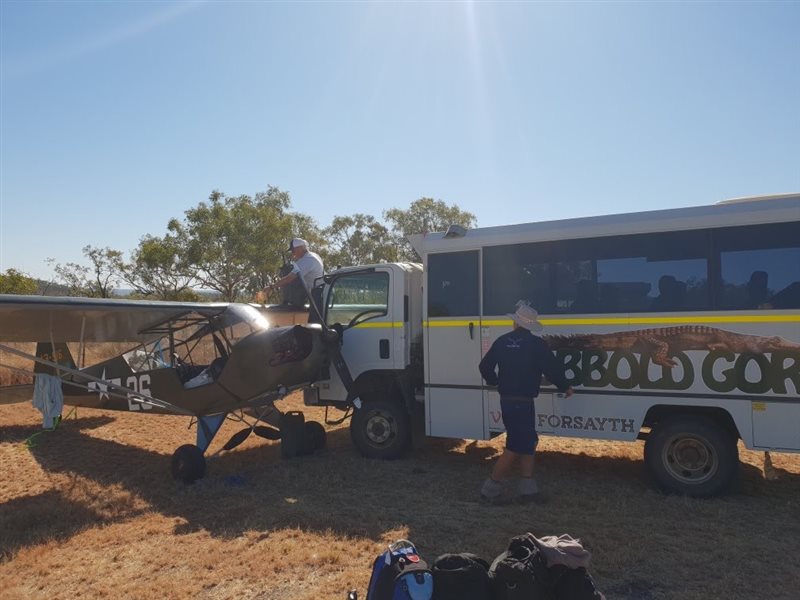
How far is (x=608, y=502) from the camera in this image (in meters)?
5.79

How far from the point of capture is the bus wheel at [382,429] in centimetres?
750

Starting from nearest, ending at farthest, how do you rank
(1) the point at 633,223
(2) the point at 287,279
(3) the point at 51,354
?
(1) the point at 633,223, (2) the point at 287,279, (3) the point at 51,354

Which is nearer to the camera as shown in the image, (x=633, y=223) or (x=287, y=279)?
(x=633, y=223)

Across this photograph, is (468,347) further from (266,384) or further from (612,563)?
(612,563)

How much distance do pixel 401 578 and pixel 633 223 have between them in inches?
177

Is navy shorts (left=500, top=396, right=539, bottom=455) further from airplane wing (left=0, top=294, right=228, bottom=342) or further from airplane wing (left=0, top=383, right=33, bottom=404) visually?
airplane wing (left=0, top=383, right=33, bottom=404)

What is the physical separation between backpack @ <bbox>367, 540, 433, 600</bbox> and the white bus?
3440 mm

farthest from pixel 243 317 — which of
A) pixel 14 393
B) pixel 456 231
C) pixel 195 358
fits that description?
pixel 14 393

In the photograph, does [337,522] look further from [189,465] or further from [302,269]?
[302,269]

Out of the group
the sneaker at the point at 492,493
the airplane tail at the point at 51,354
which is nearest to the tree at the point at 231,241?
the airplane tail at the point at 51,354

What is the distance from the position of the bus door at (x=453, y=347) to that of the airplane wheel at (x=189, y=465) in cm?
274

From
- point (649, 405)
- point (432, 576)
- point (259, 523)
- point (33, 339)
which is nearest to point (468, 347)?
point (649, 405)

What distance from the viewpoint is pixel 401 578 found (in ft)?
10.5

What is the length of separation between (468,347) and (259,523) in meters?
2.99
